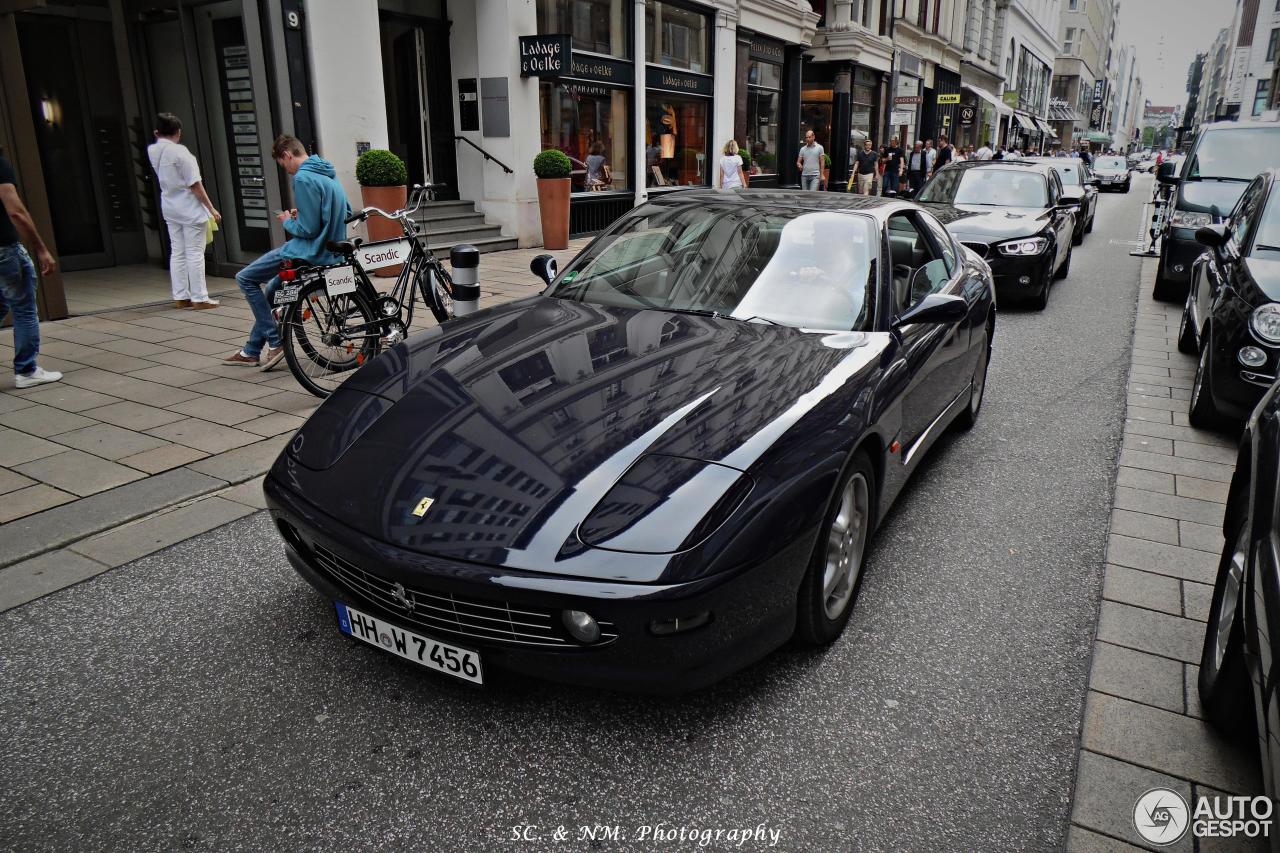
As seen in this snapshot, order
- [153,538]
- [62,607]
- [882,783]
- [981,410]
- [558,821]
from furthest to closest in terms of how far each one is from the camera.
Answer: [981,410], [153,538], [62,607], [882,783], [558,821]

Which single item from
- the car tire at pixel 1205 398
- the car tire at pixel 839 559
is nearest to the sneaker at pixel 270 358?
the car tire at pixel 839 559

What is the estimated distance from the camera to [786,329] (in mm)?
3570

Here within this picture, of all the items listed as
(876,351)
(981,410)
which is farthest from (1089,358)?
(876,351)

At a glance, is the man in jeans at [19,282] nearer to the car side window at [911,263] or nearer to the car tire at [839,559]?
the car side window at [911,263]

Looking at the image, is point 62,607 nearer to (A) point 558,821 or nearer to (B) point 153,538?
(B) point 153,538

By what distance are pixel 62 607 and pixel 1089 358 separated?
7.60 m

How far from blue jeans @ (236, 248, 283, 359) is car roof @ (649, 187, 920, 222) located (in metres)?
3.43

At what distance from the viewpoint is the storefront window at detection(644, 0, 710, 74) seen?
1786 centimetres

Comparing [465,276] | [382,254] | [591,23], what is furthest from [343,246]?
[591,23]

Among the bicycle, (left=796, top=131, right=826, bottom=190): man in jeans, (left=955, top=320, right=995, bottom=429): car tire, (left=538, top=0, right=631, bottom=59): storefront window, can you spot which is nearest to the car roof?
(left=955, top=320, right=995, bottom=429): car tire

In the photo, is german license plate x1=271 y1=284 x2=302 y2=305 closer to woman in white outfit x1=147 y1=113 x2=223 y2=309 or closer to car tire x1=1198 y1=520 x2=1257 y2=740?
woman in white outfit x1=147 y1=113 x2=223 y2=309

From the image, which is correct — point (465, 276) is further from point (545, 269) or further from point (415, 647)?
point (415, 647)

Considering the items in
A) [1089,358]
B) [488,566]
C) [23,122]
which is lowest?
[1089,358]

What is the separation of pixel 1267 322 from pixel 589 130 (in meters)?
13.2
